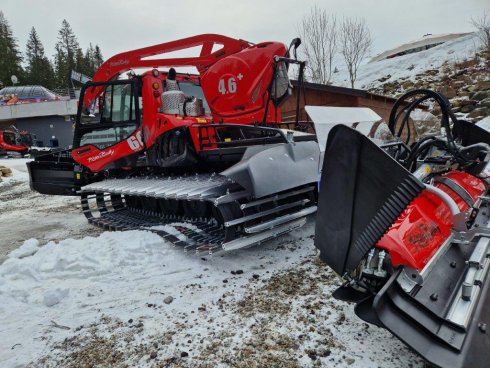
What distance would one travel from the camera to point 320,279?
123 inches

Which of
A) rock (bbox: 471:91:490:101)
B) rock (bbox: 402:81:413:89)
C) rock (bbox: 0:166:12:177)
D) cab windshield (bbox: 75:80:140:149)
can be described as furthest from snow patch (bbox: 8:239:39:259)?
rock (bbox: 402:81:413:89)

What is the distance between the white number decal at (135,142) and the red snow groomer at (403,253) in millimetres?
3692

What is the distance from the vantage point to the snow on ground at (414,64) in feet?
85.0

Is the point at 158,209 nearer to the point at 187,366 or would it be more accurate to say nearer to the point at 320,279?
the point at 320,279

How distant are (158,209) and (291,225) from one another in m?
2.13

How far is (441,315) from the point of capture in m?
1.83

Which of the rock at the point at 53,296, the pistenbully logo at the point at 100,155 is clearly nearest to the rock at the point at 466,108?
the pistenbully logo at the point at 100,155

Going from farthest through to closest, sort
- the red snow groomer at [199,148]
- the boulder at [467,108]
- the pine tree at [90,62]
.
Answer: the pine tree at [90,62] < the boulder at [467,108] < the red snow groomer at [199,148]

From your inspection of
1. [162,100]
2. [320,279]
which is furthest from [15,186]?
[320,279]

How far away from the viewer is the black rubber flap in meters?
1.76

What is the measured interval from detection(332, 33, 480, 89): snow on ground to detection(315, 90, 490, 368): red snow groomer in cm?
2541

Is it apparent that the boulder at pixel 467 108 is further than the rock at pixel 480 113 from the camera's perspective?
Yes

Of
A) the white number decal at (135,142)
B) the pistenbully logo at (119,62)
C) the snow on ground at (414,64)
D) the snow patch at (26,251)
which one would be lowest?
the snow patch at (26,251)

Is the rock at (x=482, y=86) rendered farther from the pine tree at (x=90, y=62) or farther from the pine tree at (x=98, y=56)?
the pine tree at (x=98, y=56)
